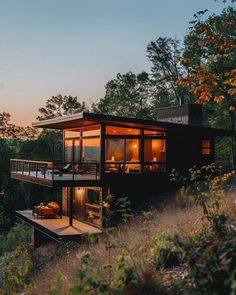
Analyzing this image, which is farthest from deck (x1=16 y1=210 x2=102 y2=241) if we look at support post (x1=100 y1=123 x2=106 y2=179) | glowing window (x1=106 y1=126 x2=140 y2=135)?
glowing window (x1=106 y1=126 x2=140 y2=135)

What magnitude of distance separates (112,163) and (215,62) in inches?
527

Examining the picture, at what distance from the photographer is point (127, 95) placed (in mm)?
43312

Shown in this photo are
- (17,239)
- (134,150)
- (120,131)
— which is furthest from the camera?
(17,239)

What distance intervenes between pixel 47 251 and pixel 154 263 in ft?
38.0

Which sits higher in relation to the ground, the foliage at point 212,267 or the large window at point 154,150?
the large window at point 154,150

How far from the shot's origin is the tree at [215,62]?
287 inches

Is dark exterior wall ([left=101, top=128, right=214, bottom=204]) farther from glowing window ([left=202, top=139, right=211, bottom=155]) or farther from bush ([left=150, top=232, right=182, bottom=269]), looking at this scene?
bush ([left=150, top=232, right=182, bottom=269])

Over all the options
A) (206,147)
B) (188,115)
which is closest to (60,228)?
(206,147)

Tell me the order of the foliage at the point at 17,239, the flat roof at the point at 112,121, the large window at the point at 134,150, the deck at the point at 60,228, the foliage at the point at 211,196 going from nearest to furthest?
1. the foliage at the point at 211,196
2. the deck at the point at 60,228
3. the flat roof at the point at 112,121
4. the large window at the point at 134,150
5. the foliage at the point at 17,239

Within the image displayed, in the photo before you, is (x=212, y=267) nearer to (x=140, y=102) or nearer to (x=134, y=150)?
(x=134, y=150)

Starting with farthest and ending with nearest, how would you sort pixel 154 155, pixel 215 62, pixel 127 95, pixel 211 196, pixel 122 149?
pixel 127 95 → pixel 215 62 → pixel 154 155 → pixel 122 149 → pixel 211 196

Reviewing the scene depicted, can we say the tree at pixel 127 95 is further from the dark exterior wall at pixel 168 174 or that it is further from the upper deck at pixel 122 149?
the upper deck at pixel 122 149

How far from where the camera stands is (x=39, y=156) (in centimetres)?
3391

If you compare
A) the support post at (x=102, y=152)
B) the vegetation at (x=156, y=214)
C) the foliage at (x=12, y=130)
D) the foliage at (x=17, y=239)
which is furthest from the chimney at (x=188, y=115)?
the foliage at (x=12, y=130)
